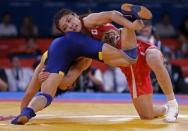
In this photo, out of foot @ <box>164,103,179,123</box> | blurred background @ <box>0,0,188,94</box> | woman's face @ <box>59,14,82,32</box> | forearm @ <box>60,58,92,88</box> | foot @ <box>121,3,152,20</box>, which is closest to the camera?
foot @ <box>121,3,152,20</box>

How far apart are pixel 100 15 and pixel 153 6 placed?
6.64 meters

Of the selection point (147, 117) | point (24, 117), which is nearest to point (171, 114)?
point (147, 117)

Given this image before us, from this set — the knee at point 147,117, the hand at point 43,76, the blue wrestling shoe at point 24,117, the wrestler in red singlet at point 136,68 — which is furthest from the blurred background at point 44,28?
the blue wrestling shoe at point 24,117

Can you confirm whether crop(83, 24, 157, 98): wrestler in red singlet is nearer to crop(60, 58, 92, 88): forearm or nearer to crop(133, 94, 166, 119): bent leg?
crop(133, 94, 166, 119): bent leg

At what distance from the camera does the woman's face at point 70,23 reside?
4.97 meters

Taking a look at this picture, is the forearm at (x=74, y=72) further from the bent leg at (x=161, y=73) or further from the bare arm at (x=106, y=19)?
the bent leg at (x=161, y=73)

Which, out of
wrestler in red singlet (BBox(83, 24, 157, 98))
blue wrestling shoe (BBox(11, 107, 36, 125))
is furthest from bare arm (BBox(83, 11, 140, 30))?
blue wrestling shoe (BBox(11, 107, 36, 125))

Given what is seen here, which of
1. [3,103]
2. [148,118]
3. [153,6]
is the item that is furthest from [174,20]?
[148,118]

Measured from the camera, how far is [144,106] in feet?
17.0

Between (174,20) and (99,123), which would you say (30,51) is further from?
(99,123)

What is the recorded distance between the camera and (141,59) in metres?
5.23

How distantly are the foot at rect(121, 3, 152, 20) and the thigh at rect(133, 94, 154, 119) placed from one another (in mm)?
818

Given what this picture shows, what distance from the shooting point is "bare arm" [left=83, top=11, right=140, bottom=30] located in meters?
4.82

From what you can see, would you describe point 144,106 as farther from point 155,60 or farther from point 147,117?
point 155,60
